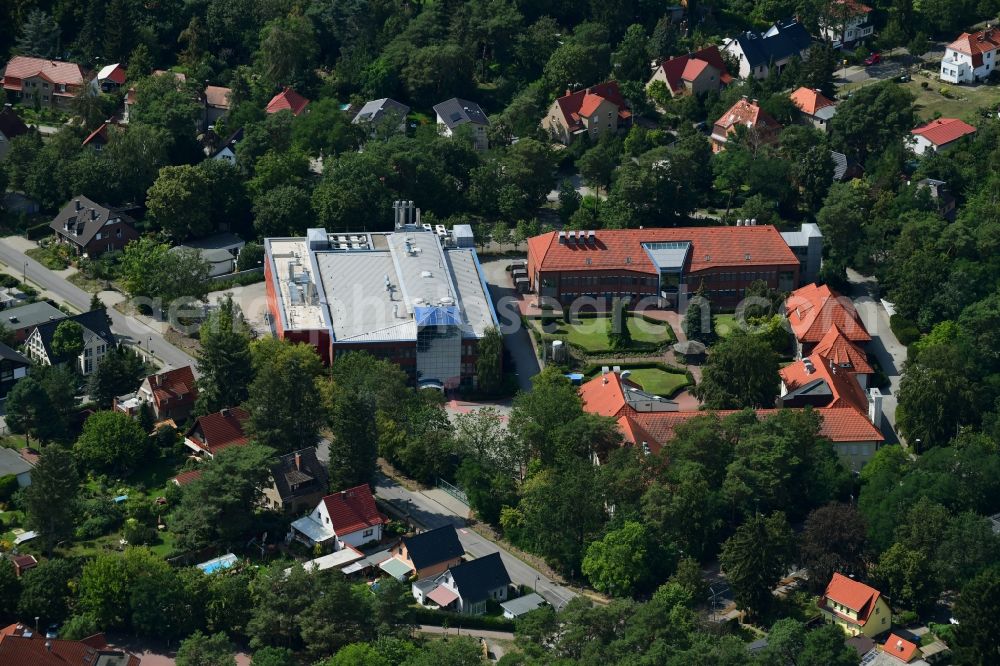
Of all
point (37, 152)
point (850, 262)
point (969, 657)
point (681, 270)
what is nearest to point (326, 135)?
point (37, 152)

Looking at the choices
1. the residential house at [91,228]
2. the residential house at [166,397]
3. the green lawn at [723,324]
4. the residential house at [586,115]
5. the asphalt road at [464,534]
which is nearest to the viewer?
the asphalt road at [464,534]

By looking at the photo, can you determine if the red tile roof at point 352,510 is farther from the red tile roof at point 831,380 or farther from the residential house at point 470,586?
the red tile roof at point 831,380

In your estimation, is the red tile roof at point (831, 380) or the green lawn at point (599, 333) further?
the green lawn at point (599, 333)

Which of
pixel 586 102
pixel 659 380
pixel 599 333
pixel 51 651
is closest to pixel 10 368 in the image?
pixel 51 651

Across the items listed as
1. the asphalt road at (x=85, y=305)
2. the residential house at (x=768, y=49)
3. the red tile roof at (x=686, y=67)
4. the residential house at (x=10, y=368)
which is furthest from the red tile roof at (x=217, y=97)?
the residential house at (x=768, y=49)

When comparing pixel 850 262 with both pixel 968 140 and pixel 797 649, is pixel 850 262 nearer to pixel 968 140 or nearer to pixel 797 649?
pixel 968 140
